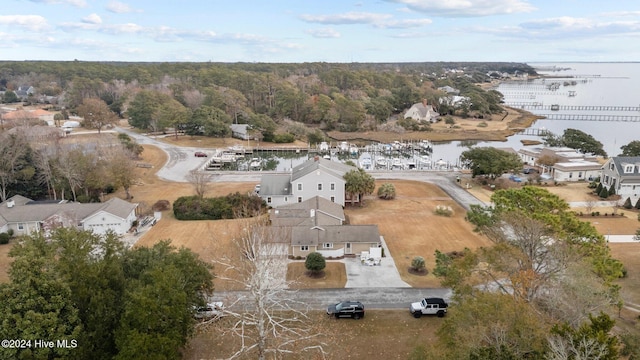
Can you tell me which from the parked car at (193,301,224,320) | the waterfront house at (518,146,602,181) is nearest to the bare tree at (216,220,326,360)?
the parked car at (193,301,224,320)

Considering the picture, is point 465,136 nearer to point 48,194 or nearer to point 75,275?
point 48,194

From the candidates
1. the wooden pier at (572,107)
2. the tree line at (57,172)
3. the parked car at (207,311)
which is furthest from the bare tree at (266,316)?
the wooden pier at (572,107)

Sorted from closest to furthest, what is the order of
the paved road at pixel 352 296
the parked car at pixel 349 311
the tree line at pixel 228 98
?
the parked car at pixel 349 311
the paved road at pixel 352 296
the tree line at pixel 228 98

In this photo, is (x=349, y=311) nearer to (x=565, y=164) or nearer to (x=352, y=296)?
(x=352, y=296)

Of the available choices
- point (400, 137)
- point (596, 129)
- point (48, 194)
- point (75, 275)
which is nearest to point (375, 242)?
point (75, 275)

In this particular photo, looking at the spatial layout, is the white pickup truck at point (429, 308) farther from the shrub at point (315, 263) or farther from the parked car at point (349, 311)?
the shrub at point (315, 263)

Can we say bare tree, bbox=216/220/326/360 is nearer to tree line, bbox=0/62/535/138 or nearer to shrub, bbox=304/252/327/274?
shrub, bbox=304/252/327/274

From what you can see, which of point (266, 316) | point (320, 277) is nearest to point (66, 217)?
point (320, 277)
